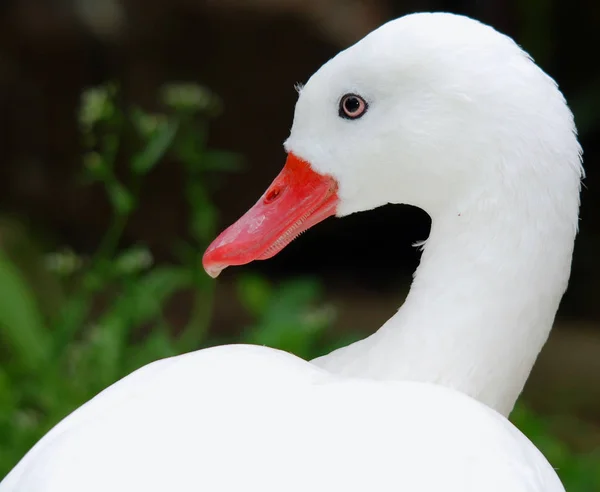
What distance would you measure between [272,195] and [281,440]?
693mm

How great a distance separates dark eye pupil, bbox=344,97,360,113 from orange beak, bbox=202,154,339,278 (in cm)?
14

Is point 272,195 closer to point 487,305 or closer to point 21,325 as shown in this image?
point 487,305

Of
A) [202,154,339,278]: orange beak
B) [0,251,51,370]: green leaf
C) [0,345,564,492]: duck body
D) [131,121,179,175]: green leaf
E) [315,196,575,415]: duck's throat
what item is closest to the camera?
[0,345,564,492]: duck body

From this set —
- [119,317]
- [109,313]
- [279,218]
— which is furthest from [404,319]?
[109,313]

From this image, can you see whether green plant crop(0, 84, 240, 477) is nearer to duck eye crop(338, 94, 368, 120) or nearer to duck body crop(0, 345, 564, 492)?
duck eye crop(338, 94, 368, 120)

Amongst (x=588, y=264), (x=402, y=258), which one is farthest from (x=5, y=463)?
(x=588, y=264)

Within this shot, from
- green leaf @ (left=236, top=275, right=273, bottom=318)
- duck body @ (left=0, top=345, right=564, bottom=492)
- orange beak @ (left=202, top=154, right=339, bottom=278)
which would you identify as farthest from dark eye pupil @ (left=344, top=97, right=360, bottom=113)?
green leaf @ (left=236, top=275, right=273, bottom=318)

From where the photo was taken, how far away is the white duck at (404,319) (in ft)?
4.26

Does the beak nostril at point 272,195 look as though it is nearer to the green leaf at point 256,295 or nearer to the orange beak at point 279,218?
the orange beak at point 279,218

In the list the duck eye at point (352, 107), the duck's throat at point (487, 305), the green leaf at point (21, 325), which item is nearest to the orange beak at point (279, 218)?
the duck eye at point (352, 107)

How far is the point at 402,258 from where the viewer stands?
16.4ft

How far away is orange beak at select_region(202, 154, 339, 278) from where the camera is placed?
1.84 meters

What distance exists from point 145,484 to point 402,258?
3833 mm

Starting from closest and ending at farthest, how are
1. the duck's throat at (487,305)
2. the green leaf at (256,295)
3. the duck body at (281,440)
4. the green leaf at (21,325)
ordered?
the duck body at (281,440) → the duck's throat at (487,305) → the green leaf at (21,325) → the green leaf at (256,295)
